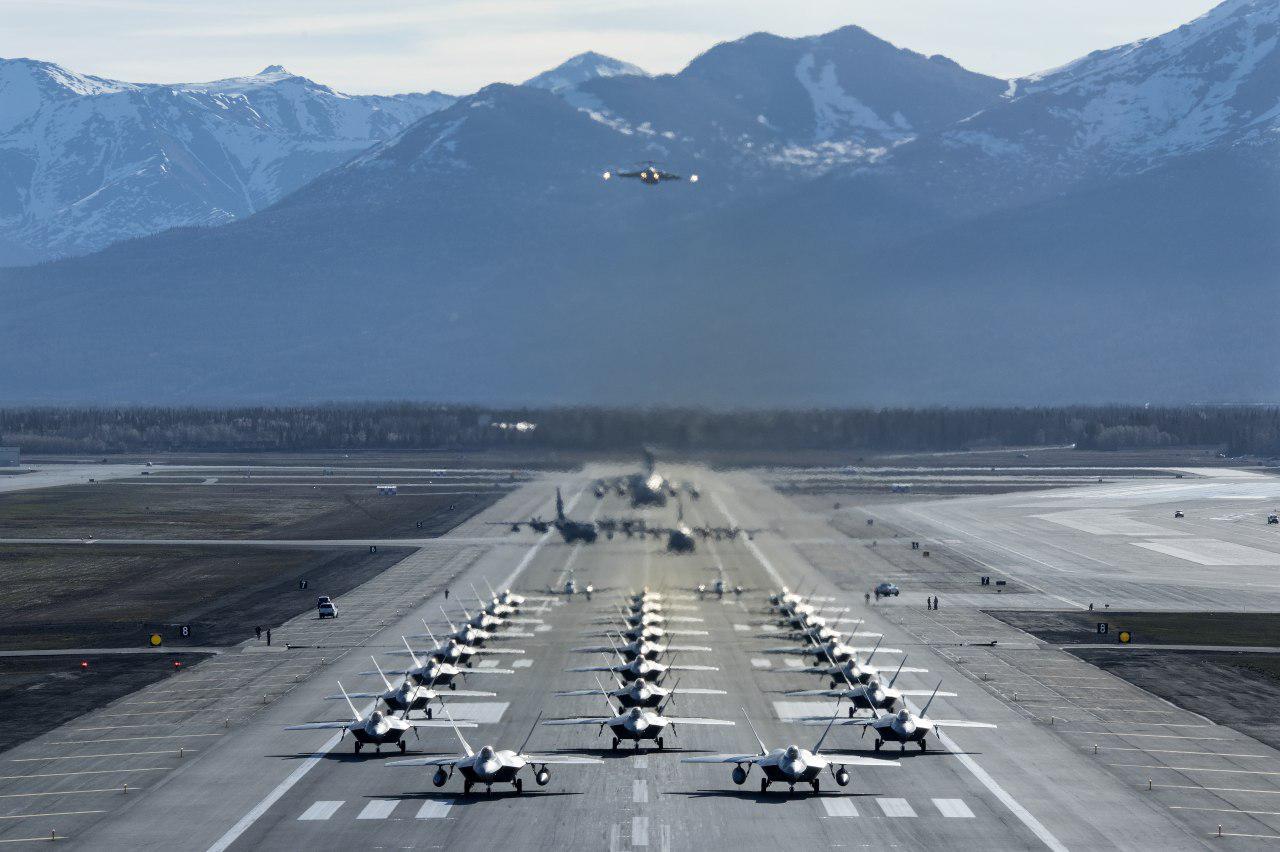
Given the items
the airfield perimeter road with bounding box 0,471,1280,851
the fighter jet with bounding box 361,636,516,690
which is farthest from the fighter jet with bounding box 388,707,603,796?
the fighter jet with bounding box 361,636,516,690

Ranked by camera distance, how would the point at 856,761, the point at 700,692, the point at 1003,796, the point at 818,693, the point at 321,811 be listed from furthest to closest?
the point at 700,692 → the point at 818,693 → the point at 856,761 → the point at 1003,796 → the point at 321,811

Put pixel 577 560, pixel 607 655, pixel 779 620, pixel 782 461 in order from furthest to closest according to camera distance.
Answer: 1. pixel 782 461
2. pixel 577 560
3. pixel 779 620
4. pixel 607 655

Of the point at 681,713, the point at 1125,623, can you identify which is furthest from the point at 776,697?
the point at 1125,623

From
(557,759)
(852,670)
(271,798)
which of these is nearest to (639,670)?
(852,670)

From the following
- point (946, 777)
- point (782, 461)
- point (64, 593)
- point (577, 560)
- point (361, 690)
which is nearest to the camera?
point (946, 777)

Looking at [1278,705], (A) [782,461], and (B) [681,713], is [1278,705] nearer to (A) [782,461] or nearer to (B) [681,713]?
(B) [681,713]

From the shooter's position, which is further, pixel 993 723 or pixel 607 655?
pixel 607 655

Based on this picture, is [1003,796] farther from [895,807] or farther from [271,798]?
[271,798]
